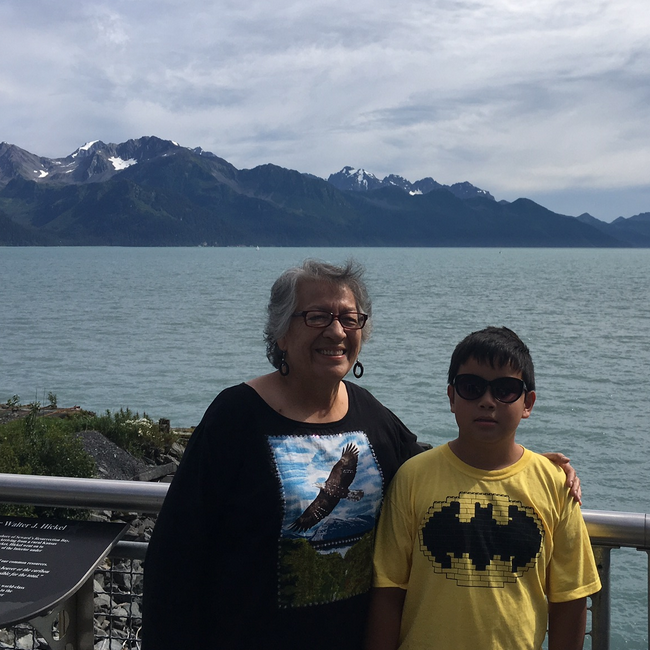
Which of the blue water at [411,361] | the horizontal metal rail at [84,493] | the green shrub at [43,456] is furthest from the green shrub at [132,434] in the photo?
the horizontal metal rail at [84,493]

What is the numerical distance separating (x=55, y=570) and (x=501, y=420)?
1555 millimetres

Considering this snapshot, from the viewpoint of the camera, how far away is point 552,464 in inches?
95.1

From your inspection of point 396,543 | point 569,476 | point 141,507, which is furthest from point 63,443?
point 569,476

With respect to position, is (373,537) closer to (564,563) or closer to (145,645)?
(564,563)

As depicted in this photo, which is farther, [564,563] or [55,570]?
[55,570]

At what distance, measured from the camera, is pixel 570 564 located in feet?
7.66

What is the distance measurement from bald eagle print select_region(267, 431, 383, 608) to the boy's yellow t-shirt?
0.12 m

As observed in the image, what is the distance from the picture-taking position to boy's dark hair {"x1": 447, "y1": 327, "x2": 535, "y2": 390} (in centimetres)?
246

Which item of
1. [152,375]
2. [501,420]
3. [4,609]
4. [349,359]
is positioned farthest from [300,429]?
[152,375]

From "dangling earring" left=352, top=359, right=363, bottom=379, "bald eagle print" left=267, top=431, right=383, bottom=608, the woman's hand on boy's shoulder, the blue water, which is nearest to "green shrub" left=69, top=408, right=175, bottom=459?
the blue water

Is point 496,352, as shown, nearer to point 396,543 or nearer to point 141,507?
point 396,543

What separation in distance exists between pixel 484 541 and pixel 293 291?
1.04 metres

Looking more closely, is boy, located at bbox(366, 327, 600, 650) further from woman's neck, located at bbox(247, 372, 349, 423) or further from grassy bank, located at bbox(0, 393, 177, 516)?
grassy bank, located at bbox(0, 393, 177, 516)

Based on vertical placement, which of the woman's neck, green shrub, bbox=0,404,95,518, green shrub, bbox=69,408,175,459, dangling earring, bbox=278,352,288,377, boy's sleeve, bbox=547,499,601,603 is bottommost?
green shrub, bbox=69,408,175,459
